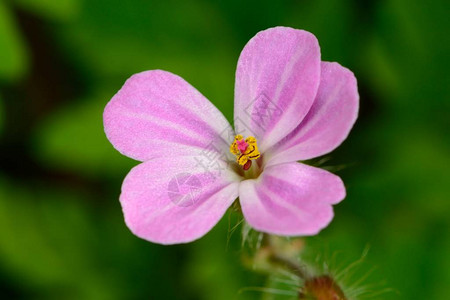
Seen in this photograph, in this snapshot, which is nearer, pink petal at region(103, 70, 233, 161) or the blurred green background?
pink petal at region(103, 70, 233, 161)

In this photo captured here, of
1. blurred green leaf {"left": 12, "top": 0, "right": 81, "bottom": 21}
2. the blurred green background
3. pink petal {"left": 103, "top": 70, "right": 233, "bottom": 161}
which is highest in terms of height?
blurred green leaf {"left": 12, "top": 0, "right": 81, "bottom": 21}

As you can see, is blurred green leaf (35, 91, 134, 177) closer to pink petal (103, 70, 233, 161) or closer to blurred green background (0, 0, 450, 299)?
blurred green background (0, 0, 450, 299)

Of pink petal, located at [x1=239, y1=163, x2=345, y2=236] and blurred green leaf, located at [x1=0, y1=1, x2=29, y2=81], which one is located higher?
blurred green leaf, located at [x1=0, y1=1, x2=29, y2=81]

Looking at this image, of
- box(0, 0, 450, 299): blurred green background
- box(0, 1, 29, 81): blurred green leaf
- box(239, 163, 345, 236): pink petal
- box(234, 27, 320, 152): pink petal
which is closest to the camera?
box(239, 163, 345, 236): pink petal

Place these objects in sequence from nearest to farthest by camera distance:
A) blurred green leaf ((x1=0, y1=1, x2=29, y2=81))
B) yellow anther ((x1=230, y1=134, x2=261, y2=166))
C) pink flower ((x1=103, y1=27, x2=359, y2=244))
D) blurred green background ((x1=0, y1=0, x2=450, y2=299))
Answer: pink flower ((x1=103, y1=27, x2=359, y2=244)), yellow anther ((x1=230, y1=134, x2=261, y2=166)), blurred green leaf ((x1=0, y1=1, x2=29, y2=81)), blurred green background ((x1=0, y1=0, x2=450, y2=299))

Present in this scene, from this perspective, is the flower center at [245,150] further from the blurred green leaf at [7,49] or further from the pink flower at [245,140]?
the blurred green leaf at [7,49]

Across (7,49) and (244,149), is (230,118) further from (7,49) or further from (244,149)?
(244,149)

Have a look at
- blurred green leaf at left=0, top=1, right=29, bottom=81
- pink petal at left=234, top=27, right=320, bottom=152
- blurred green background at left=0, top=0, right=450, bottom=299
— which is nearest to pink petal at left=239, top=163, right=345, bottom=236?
pink petal at left=234, top=27, right=320, bottom=152

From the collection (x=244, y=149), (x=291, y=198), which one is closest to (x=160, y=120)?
(x=244, y=149)
